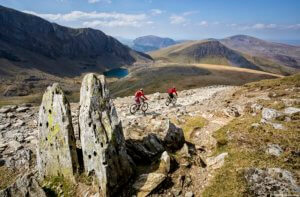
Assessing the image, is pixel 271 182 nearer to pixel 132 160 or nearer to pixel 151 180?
pixel 151 180

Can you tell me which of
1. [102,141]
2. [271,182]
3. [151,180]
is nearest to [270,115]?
[271,182]

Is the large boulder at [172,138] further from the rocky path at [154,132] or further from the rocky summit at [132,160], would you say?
the rocky path at [154,132]

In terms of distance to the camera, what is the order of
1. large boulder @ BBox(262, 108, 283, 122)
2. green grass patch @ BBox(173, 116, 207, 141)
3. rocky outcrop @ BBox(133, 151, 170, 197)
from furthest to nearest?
1. green grass patch @ BBox(173, 116, 207, 141)
2. large boulder @ BBox(262, 108, 283, 122)
3. rocky outcrop @ BBox(133, 151, 170, 197)

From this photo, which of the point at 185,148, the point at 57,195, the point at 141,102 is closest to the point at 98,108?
the point at 57,195

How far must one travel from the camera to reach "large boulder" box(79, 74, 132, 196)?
42.2ft

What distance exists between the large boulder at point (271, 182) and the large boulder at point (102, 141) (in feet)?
21.0

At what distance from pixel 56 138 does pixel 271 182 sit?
1155 centimetres

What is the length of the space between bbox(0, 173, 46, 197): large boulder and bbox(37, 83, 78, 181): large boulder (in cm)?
104

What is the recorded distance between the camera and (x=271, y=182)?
1248cm

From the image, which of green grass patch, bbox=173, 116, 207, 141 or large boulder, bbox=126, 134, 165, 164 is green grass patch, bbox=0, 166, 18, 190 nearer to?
large boulder, bbox=126, 134, 165, 164

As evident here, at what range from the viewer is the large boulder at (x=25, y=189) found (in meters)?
13.4

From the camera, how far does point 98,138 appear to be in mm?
13180

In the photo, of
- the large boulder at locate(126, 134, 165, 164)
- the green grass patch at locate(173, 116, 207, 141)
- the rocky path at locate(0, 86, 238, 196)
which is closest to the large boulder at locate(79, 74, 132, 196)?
the large boulder at locate(126, 134, 165, 164)

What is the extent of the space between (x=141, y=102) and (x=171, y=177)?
53.7 feet
